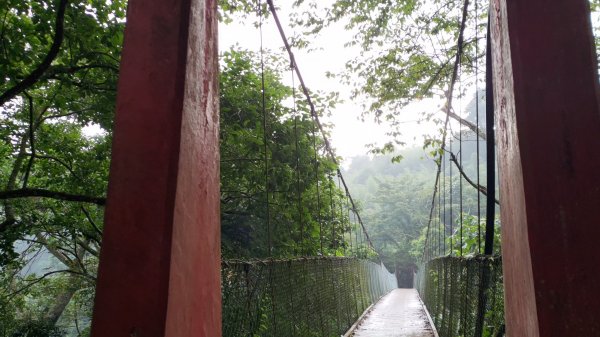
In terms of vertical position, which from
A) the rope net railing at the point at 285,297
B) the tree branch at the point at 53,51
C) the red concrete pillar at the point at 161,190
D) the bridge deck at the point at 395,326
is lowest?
the bridge deck at the point at 395,326

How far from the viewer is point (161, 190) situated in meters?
0.89

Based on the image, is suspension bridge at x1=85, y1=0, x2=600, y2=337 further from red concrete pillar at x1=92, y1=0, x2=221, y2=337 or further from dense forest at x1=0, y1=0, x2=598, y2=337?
dense forest at x1=0, y1=0, x2=598, y2=337

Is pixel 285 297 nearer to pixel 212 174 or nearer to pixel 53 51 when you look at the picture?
pixel 212 174

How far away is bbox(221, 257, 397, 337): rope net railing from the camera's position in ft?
7.25

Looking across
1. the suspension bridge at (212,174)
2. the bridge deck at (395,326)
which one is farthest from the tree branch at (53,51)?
the bridge deck at (395,326)

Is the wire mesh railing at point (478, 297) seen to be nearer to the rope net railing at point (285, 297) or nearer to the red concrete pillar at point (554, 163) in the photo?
the rope net railing at point (285, 297)

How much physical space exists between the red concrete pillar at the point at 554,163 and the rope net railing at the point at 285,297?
1.40m

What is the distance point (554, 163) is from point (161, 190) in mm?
695

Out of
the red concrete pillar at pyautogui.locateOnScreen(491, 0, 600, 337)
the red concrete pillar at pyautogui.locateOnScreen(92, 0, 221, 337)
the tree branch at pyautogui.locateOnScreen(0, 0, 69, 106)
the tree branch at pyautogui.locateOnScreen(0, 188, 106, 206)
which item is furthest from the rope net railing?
the tree branch at pyautogui.locateOnScreen(0, 0, 69, 106)

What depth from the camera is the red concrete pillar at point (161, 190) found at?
33.4 inches

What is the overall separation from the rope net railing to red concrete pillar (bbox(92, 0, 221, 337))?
3.48ft

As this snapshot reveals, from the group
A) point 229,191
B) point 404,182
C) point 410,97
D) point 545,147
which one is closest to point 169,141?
point 545,147

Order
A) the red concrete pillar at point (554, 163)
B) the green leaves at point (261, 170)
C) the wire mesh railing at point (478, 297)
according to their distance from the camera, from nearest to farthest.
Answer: the red concrete pillar at point (554, 163), the wire mesh railing at point (478, 297), the green leaves at point (261, 170)

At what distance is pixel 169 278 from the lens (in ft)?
2.80
